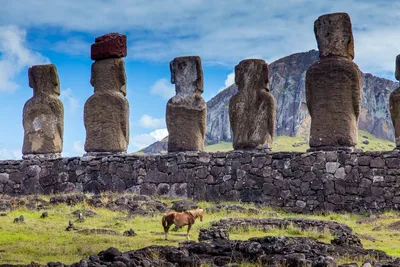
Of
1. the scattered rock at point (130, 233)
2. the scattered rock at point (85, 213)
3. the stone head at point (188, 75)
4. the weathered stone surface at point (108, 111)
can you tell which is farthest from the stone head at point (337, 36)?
the scattered rock at point (130, 233)

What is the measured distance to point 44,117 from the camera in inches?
907

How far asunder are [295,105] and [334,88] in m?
77.6

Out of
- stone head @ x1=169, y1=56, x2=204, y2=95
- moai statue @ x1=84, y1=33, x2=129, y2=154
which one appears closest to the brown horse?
stone head @ x1=169, y1=56, x2=204, y2=95

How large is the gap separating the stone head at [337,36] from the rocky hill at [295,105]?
6398 centimetres

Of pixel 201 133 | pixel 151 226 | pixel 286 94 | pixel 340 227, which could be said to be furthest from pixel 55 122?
pixel 286 94

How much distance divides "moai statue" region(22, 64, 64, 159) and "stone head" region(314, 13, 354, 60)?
31.3 feet

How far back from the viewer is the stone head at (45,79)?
77.2ft

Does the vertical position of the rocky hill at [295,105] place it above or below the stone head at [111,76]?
above

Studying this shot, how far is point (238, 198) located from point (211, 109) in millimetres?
80024

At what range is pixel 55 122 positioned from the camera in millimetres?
23094

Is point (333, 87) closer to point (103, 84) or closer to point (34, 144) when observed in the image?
point (103, 84)

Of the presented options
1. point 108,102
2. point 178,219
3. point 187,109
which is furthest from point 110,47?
point 178,219

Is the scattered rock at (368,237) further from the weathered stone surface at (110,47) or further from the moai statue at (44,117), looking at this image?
the moai statue at (44,117)

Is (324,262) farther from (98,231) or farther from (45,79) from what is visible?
(45,79)
